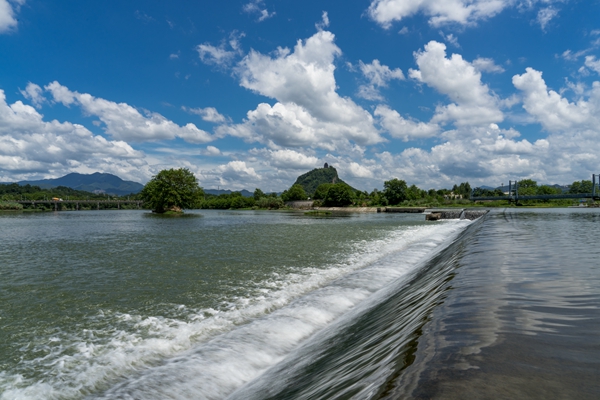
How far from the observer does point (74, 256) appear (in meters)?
17.2

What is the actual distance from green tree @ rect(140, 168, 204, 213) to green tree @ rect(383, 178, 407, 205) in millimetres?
80665

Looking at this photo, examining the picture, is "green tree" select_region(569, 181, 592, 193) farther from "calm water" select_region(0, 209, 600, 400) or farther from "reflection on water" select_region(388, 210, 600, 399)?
"reflection on water" select_region(388, 210, 600, 399)

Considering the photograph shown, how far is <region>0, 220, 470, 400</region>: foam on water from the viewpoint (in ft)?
16.0

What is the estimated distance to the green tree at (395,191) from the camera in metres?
138

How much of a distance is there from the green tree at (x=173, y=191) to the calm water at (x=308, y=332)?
78.2m

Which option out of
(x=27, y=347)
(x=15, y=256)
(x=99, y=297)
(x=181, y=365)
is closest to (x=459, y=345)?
(x=181, y=365)

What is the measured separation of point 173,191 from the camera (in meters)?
87.0

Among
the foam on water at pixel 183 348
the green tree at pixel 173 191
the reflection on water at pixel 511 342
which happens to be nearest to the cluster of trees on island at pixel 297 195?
the green tree at pixel 173 191

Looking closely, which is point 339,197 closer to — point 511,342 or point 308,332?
point 308,332

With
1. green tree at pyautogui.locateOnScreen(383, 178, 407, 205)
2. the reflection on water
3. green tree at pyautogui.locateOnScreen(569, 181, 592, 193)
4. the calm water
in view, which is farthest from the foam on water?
green tree at pyautogui.locateOnScreen(569, 181, 592, 193)

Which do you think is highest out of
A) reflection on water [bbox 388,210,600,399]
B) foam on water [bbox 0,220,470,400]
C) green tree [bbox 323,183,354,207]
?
green tree [bbox 323,183,354,207]

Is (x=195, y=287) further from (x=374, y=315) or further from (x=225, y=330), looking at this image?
(x=374, y=315)

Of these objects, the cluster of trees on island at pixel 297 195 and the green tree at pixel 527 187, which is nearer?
the cluster of trees on island at pixel 297 195

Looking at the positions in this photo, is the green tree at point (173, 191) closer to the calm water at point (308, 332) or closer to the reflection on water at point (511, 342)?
the calm water at point (308, 332)
